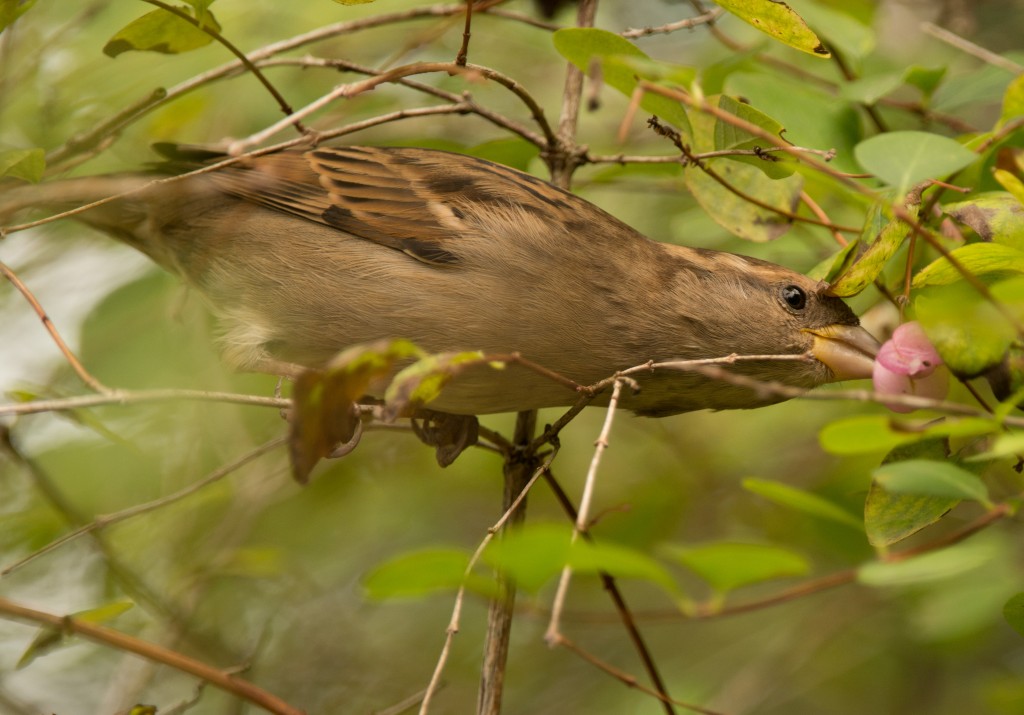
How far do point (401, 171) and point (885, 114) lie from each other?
1.42 metres

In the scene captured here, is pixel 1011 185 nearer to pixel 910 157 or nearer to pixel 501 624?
pixel 910 157

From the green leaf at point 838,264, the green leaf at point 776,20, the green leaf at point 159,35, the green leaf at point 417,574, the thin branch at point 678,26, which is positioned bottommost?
the green leaf at point 838,264

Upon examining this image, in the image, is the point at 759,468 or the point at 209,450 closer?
the point at 209,450

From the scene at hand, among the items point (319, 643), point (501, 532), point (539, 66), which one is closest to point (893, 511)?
point (501, 532)

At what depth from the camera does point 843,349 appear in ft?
8.48

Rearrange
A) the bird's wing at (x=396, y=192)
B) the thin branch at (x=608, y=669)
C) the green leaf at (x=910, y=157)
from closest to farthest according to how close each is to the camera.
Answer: the thin branch at (x=608, y=669) → the green leaf at (x=910, y=157) → the bird's wing at (x=396, y=192)

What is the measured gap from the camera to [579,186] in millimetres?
2973

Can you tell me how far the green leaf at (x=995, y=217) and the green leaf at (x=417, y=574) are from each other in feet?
3.79

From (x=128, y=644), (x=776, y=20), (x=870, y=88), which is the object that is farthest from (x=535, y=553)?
(x=870, y=88)

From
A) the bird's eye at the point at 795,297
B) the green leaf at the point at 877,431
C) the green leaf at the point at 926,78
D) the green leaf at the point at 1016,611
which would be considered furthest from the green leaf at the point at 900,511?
the green leaf at the point at 926,78

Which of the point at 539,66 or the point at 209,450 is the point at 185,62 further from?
the point at 539,66

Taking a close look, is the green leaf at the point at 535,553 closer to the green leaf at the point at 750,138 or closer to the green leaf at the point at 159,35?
the green leaf at the point at 750,138

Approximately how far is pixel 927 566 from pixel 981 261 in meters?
0.69

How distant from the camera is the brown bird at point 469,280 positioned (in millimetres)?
2576
